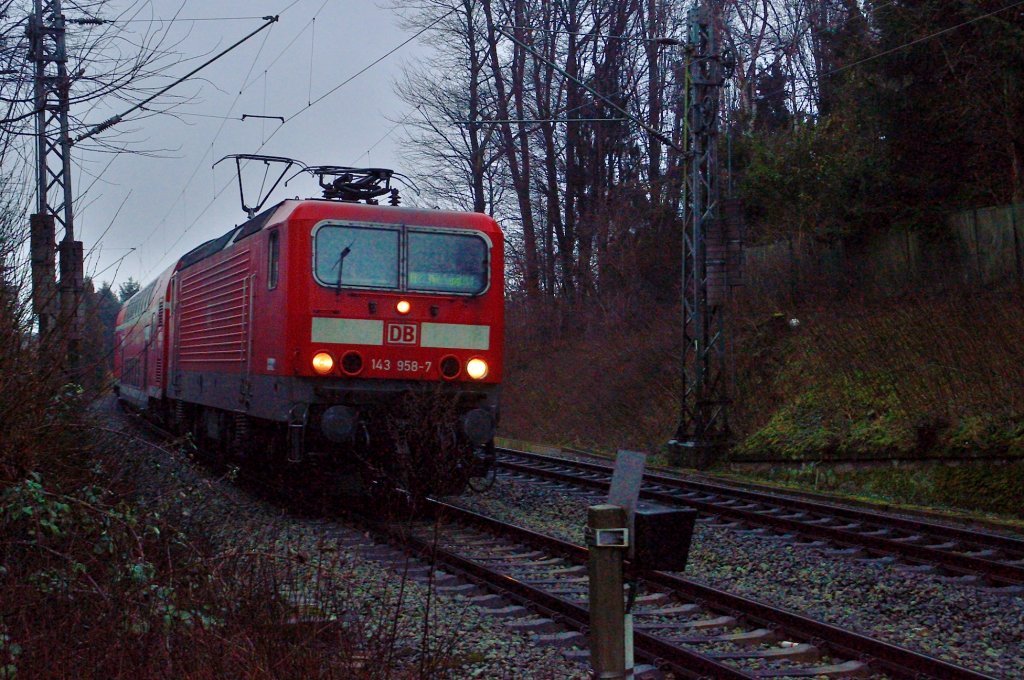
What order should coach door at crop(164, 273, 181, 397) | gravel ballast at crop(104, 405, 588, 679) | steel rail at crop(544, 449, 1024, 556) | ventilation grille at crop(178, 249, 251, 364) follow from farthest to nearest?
coach door at crop(164, 273, 181, 397) → ventilation grille at crop(178, 249, 251, 364) → steel rail at crop(544, 449, 1024, 556) → gravel ballast at crop(104, 405, 588, 679)

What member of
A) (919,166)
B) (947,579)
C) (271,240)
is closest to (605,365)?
(919,166)

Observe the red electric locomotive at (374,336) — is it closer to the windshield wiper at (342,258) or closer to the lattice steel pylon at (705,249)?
the windshield wiper at (342,258)

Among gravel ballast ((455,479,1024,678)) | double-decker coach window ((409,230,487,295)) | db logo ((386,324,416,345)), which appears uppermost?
double-decker coach window ((409,230,487,295))

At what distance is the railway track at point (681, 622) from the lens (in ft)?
18.1

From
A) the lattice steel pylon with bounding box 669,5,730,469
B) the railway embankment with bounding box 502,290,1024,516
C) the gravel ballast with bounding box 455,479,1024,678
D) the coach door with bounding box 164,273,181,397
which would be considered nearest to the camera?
the gravel ballast with bounding box 455,479,1024,678

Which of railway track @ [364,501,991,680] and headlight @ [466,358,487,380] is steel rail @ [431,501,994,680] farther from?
headlight @ [466,358,487,380]

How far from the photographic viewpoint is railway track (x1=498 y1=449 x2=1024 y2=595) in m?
8.20

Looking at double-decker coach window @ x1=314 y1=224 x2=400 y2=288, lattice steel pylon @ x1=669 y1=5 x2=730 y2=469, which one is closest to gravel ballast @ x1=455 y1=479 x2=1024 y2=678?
double-decker coach window @ x1=314 y1=224 x2=400 y2=288

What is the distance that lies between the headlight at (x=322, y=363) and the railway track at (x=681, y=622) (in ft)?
6.74

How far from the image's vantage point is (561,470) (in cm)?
1584

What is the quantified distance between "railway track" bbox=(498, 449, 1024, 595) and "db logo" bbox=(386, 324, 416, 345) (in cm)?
346

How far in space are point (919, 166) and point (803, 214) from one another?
11.7 feet

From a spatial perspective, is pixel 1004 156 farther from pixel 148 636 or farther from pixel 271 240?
pixel 148 636

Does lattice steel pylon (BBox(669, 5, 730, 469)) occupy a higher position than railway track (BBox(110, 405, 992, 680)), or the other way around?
lattice steel pylon (BBox(669, 5, 730, 469))
